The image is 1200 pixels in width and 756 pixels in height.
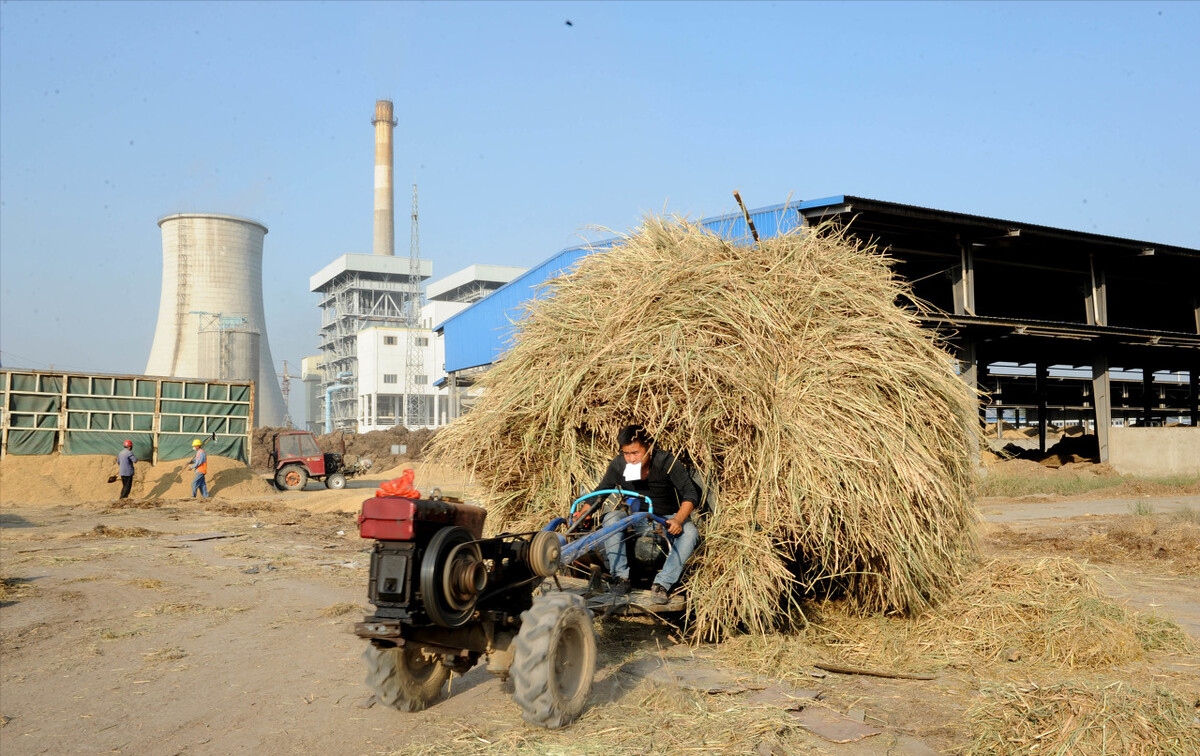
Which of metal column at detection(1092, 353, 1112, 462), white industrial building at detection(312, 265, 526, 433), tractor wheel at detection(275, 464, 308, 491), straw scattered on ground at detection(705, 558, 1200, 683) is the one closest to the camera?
straw scattered on ground at detection(705, 558, 1200, 683)

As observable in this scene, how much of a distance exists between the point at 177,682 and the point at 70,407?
2439 cm

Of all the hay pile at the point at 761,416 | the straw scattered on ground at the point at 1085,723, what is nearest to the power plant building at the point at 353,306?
the hay pile at the point at 761,416

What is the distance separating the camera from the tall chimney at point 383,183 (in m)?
76.8

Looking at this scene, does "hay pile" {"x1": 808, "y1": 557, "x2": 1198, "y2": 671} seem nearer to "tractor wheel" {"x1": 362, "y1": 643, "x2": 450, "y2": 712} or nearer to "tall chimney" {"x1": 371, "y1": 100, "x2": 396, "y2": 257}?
"tractor wheel" {"x1": 362, "y1": 643, "x2": 450, "y2": 712}

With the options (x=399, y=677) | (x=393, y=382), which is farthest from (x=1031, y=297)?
(x=393, y=382)

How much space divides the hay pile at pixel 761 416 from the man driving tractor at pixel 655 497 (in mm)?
194

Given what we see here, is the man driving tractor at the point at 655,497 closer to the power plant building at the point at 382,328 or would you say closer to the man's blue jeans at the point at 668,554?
the man's blue jeans at the point at 668,554

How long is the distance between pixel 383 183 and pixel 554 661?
8006cm

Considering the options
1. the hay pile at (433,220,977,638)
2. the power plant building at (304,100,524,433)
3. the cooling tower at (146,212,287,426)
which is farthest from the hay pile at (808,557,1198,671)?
the power plant building at (304,100,524,433)

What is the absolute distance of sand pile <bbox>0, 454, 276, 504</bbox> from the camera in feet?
75.1

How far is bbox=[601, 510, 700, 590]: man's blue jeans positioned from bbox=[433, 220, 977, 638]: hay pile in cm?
17

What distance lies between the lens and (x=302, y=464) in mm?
26359

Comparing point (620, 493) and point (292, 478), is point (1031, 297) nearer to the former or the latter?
point (292, 478)

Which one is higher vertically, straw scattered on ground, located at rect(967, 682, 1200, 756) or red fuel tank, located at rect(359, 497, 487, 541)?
red fuel tank, located at rect(359, 497, 487, 541)
